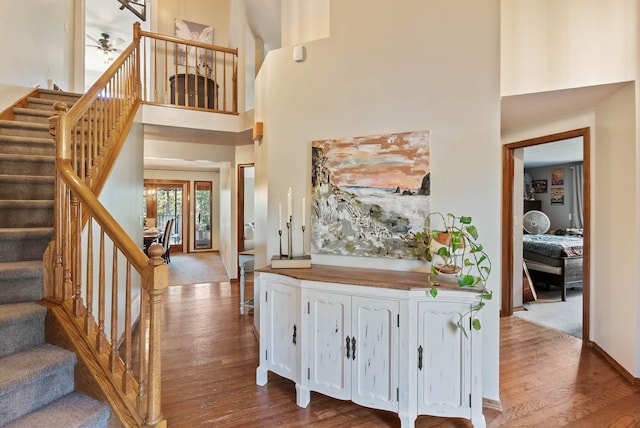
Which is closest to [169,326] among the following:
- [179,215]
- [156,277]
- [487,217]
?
[156,277]

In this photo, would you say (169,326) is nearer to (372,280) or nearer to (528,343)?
(372,280)

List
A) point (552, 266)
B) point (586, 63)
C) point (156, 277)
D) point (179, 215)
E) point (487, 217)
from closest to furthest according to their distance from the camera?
point (156, 277), point (487, 217), point (586, 63), point (552, 266), point (179, 215)

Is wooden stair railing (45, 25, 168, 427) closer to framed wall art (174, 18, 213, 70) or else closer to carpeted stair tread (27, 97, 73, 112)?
carpeted stair tread (27, 97, 73, 112)

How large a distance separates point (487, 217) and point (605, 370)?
1815mm

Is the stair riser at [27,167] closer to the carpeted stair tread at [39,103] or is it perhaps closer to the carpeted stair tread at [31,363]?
the carpeted stair tread at [39,103]

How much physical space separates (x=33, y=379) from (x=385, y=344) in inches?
68.5

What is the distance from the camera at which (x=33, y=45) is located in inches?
139

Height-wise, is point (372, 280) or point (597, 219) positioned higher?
point (597, 219)

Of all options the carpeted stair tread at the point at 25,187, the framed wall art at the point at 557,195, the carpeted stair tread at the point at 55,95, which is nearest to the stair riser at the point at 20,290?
the carpeted stair tread at the point at 25,187

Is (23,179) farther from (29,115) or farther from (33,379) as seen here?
(33,379)

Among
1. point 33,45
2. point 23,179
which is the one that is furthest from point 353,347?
point 33,45

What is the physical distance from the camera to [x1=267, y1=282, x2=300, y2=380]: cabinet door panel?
2240mm

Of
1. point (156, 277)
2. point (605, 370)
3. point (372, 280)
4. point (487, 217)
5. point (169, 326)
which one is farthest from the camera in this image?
point (169, 326)

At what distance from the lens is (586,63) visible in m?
2.46
